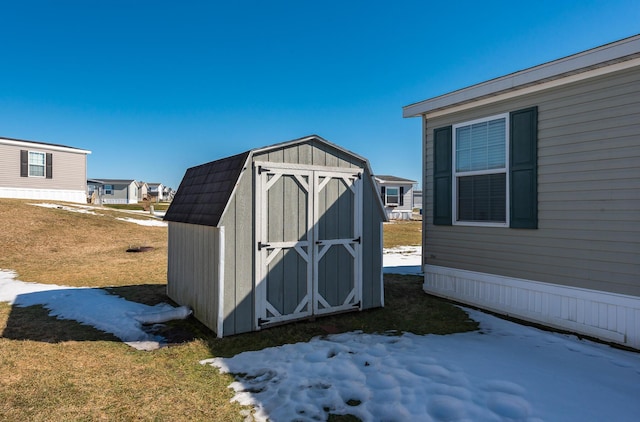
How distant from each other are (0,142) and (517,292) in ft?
96.0

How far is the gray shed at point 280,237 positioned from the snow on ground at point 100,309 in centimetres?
67

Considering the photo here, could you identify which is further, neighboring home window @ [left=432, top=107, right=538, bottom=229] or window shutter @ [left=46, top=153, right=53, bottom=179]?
window shutter @ [left=46, top=153, right=53, bottom=179]

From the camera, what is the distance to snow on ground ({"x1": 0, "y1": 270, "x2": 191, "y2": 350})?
5.37 m

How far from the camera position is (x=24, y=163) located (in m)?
22.9

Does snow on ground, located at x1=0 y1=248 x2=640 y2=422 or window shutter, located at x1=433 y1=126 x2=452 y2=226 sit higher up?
window shutter, located at x1=433 y1=126 x2=452 y2=226

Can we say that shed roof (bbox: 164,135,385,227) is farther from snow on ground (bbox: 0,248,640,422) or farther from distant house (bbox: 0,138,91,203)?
distant house (bbox: 0,138,91,203)

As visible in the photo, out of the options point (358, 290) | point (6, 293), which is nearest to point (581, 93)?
point (358, 290)

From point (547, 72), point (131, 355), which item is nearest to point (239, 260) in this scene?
point (131, 355)

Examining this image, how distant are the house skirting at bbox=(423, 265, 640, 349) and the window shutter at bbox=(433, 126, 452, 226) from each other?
1.15 m

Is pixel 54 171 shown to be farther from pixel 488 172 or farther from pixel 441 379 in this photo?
pixel 441 379

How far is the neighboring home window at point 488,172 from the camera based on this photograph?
5871 millimetres

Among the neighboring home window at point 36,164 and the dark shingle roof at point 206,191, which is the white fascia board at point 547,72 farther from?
the neighboring home window at point 36,164

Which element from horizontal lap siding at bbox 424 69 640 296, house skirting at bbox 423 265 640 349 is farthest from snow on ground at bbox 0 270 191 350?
horizontal lap siding at bbox 424 69 640 296

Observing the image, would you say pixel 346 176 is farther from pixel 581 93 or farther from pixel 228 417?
pixel 228 417
